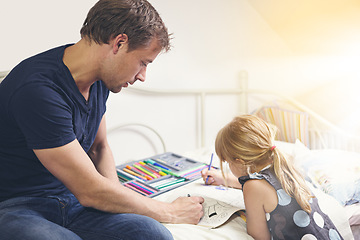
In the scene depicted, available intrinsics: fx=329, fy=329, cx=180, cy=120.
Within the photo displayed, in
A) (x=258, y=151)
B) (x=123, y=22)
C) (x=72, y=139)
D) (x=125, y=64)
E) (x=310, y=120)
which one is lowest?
(x=310, y=120)

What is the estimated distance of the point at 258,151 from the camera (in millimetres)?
1007

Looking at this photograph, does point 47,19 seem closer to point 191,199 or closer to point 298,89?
point 191,199

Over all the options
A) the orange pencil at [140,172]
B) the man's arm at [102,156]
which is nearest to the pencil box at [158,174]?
the orange pencil at [140,172]

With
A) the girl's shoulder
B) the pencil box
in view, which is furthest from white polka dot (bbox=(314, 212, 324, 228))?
the pencil box

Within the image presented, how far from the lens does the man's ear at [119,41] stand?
0.92m

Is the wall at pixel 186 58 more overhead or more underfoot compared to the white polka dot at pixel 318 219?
more overhead

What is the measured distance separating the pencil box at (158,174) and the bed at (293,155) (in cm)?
6

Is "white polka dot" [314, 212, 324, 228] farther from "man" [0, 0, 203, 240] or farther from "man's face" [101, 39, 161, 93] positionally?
"man's face" [101, 39, 161, 93]

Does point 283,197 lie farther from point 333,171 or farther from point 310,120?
point 310,120

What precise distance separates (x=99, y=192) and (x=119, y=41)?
0.43m

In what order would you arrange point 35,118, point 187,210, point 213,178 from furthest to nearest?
point 213,178 → point 187,210 → point 35,118

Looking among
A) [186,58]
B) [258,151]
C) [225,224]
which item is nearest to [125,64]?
[258,151]

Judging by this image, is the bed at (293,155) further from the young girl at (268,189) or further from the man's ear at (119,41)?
the man's ear at (119,41)

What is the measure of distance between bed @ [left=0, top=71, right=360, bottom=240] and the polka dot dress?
0.09m
